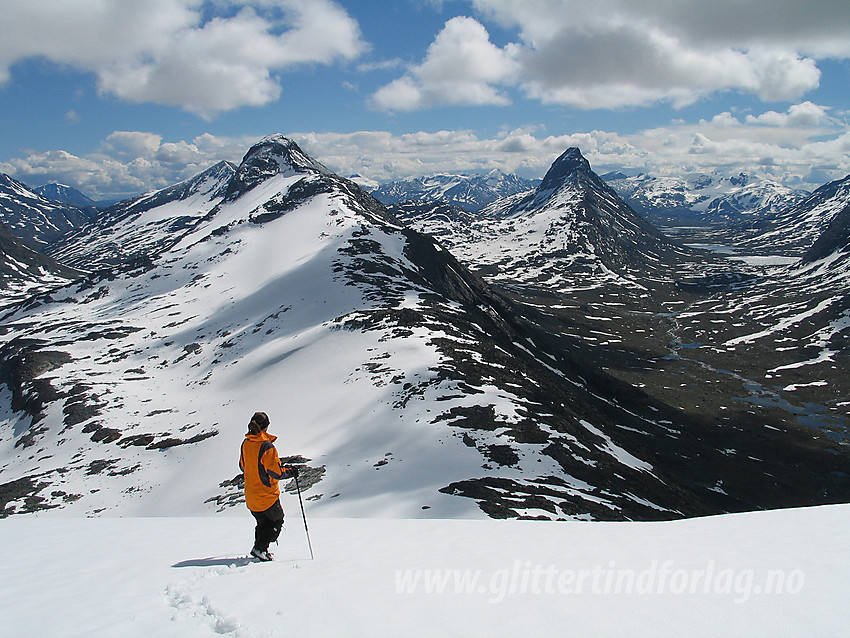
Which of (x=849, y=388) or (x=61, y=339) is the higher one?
(x=61, y=339)

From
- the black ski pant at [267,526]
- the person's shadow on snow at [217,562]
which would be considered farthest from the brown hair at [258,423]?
the person's shadow on snow at [217,562]

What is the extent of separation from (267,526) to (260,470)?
173 cm

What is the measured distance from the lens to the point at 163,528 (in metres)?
17.3

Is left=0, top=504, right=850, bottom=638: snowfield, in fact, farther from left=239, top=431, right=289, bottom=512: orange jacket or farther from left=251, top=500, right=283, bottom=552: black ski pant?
left=239, top=431, right=289, bottom=512: orange jacket

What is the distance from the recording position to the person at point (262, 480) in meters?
12.4

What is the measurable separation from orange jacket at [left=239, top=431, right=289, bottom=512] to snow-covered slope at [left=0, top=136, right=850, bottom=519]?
65.4 ft

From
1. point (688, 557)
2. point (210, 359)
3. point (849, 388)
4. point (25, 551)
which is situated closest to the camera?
point (688, 557)

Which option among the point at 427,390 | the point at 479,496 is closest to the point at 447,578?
the point at 479,496

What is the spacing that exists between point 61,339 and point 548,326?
17024cm

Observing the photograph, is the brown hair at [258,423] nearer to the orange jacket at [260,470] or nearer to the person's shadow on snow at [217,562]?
the orange jacket at [260,470]

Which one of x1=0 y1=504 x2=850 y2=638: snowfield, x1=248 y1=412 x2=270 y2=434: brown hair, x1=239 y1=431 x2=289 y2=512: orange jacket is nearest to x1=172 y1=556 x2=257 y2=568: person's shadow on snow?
x1=0 y1=504 x2=850 y2=638: snowfield

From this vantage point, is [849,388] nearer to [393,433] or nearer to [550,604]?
[393,433]

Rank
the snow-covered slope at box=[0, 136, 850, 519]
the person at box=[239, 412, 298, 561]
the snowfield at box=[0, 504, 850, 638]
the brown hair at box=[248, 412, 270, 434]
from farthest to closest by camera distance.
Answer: the snow-covered slope at box=[0, 136, 850, 519] → the brown hair at box=[248, 412, 270, 434] → the person at box=[239, 412, 298, 561] → the snowfield at box=[0, 504, 850, 638]

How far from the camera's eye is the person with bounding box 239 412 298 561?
40.8 feet
